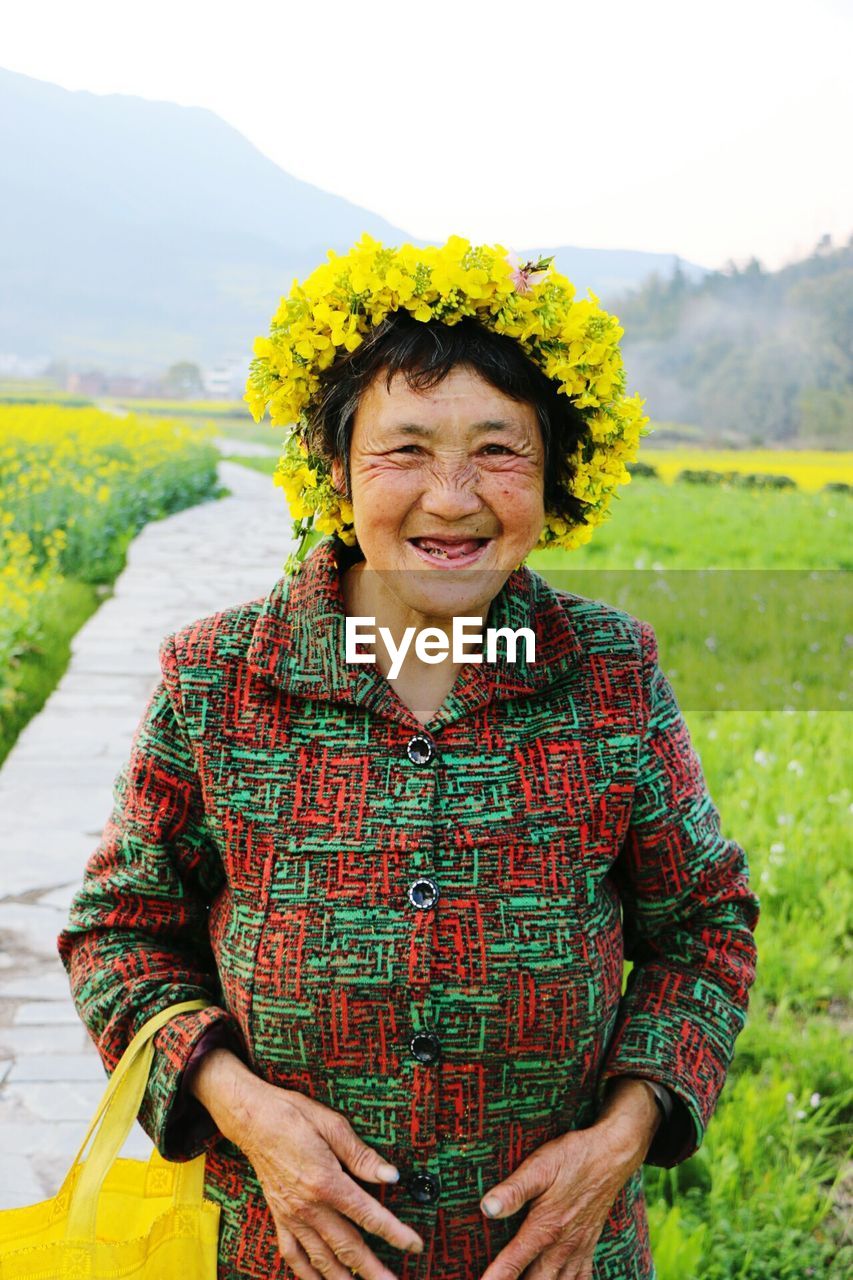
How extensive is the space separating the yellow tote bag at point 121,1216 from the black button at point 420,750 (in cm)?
41

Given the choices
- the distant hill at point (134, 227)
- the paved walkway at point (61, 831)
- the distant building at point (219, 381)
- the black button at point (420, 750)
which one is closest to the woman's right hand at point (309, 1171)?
the black button at point (420, 750)

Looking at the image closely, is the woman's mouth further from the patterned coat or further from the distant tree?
the distant tree

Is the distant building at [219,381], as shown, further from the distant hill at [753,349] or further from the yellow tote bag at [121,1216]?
the yellow tote bag at [121,1216]

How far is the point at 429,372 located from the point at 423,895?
623mm

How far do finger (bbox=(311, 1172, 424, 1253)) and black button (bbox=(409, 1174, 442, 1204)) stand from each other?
4 cm

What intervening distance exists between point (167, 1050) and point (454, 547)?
0.70 m

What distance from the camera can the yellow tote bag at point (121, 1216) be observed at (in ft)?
4.84

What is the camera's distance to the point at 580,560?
9070 mm

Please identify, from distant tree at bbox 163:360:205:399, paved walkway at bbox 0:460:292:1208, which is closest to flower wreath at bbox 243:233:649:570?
paved walkway at bbox 0:460:292:1208

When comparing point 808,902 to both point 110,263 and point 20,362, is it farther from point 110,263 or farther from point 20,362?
point 110,263

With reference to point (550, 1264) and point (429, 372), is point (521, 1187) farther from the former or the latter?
point (429, 372)

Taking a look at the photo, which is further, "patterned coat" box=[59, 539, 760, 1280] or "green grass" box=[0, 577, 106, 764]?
"green grass" box=[0, 577, 106, 764]

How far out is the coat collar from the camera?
1551 millimetres

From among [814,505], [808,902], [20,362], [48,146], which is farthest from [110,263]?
[808,902]
